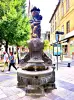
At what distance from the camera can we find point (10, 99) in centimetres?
516

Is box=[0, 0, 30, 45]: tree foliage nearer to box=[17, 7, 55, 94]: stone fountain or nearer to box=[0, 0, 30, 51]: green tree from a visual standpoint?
box=[0, 0, 30, 51]: green tree

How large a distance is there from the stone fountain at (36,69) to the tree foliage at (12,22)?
29.0 feet

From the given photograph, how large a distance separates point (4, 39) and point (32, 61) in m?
10.3

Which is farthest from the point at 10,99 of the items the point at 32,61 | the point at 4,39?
the point at 4,39

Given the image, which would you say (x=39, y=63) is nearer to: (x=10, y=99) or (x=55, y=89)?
(x=55, y=89)

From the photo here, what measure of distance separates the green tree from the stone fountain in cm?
882

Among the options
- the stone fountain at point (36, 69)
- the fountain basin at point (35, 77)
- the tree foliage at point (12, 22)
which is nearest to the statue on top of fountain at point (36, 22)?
the stone fountain at point (36, 69)

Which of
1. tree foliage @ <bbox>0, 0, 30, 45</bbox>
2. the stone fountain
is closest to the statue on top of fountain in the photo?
the stone fountain

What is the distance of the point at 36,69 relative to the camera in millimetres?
6395

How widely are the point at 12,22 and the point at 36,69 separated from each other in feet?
32.2

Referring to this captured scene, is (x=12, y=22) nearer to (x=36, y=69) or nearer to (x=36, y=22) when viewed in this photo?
(x=36, y=22)

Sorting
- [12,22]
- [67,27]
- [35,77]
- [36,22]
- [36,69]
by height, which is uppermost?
[67,27]

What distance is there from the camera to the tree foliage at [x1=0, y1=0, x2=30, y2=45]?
1509cm

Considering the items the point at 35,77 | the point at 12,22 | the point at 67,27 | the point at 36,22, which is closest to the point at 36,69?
the point at 35,77
